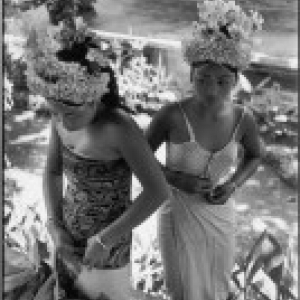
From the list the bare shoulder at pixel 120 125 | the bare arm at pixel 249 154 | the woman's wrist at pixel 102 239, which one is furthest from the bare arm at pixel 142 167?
the bare arm at pixel 249 154

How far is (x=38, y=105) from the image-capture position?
190 cm

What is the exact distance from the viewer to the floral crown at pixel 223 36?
1478mm

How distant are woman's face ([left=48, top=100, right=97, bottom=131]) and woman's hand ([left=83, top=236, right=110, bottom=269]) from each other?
310 millimetres

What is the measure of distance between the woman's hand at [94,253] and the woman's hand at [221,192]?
1.04 ft

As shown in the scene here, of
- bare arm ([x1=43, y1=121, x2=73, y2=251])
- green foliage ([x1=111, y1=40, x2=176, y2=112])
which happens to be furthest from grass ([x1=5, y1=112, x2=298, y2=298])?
bare arm ([x1=43, y1=121, x2=73, y2=251])

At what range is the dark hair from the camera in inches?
57.7

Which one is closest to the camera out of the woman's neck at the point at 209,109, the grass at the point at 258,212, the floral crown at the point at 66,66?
the floral crown at the point at 66,66

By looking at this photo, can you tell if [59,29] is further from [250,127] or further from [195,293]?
[195,293]

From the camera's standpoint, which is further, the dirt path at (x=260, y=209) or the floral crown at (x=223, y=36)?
the dirt path at (x=260, y=209)

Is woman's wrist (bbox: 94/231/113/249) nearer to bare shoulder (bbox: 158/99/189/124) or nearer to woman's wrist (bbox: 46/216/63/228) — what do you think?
woman's wrist (bbox: 46/216/63/228)

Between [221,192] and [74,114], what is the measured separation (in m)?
0.45

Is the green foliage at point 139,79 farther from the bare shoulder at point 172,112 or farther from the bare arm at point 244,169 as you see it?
the bare arm at point 244,169

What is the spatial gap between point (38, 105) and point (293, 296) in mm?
962

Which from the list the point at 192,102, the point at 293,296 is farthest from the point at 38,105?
the point at 293,296
